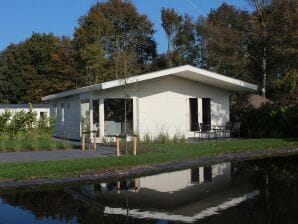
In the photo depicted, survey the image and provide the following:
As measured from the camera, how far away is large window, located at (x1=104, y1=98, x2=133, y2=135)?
28312 millimetres

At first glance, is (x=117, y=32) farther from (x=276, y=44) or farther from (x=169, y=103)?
(x=169, y=103)

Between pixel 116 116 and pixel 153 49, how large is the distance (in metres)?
34.7

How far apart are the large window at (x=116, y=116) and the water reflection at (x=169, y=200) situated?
13.9 meters

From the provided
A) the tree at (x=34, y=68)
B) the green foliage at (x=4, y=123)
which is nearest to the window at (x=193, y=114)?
the green foliage at (x=4, y=123)

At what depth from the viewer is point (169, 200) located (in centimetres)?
1059

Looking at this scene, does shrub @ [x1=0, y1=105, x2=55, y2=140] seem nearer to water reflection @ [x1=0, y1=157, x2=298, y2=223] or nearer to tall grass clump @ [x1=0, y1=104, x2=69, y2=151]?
tall grass clump @ [x1=0, y1=104, x2=69, y2=151]

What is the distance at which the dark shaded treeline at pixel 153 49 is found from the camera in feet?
123

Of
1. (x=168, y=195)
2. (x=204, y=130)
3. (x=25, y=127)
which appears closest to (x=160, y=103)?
(x=204, y=130)

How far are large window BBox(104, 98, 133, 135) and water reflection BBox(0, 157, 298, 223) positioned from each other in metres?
13.9

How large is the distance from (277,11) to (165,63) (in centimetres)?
2038

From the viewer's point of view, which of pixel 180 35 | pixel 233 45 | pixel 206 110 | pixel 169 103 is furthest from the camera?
pixel 180 35

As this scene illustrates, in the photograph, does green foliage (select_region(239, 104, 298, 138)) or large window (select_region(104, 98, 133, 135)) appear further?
large window (select_region(104, 98, 133, 135))

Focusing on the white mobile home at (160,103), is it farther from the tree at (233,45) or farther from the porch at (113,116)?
the tree at (233,45)

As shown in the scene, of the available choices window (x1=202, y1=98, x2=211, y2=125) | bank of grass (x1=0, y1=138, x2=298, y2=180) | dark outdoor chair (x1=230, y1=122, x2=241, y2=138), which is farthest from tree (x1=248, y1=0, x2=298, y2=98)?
bank of grass (x1=0, y1=138, x2=298, y2=180)
